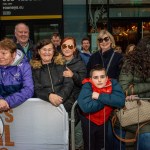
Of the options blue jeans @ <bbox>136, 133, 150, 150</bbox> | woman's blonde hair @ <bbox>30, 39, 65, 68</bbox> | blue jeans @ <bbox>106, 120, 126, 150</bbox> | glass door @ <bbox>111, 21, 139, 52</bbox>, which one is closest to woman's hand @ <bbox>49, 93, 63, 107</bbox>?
woman's blonde hair @ <bbox>30, 39, 65, 68</bbox>

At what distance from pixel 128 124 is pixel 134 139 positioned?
0.73ft

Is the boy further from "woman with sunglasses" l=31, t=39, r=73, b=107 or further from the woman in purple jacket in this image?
the woman in purple jacket

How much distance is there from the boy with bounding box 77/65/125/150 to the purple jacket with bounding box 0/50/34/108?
2.19 ft

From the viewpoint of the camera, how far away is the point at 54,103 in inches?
158

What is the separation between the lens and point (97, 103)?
389cm

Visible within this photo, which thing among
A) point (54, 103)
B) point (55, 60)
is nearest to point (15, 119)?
point (54, 103)

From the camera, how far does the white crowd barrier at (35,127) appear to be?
4.09 metres

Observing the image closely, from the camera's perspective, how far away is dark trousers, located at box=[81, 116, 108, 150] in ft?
13.4

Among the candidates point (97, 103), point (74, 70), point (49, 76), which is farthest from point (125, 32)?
point (97, 103)

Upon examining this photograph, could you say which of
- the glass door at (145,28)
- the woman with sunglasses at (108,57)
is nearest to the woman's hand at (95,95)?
the woman with sunglasses at (108,57)

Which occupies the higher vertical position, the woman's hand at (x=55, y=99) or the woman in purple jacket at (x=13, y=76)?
the woman in purple jacket at (x=13, y=76)

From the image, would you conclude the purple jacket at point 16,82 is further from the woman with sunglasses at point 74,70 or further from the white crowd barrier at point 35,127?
the woman with sunglasses at point 74,70

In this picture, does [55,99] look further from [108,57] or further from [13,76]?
[108,57]

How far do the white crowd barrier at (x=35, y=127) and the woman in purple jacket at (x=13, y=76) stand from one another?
138 mm
